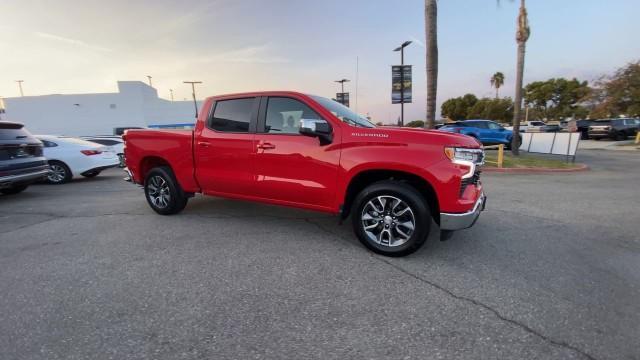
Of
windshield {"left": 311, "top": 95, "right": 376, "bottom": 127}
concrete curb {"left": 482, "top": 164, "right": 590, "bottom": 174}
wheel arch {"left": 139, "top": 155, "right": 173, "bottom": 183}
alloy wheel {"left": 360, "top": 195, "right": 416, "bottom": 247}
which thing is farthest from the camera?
concrete curb {"left": 482, "top": 164, "right": 590, "bottom": 174}

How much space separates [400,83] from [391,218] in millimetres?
15389

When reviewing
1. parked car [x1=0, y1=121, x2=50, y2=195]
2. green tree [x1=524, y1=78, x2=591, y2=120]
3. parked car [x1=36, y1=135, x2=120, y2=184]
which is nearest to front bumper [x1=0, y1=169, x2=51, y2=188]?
parked car [x1=0, y1=121, x2=50, y2=195]

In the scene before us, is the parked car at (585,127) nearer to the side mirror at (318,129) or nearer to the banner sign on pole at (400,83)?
the banner sign on pole at (400,83)

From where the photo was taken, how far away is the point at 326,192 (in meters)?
3.99

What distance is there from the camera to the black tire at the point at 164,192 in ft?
17.5

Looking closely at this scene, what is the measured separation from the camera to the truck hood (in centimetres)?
348

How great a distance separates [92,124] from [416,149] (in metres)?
45.4

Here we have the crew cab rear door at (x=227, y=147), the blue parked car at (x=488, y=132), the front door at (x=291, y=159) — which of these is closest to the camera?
the front door at (x=291, y=159)

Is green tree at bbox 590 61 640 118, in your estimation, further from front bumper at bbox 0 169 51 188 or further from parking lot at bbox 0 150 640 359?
front bumper at bbox 0 169 51 188

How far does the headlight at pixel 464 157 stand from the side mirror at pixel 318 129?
1.30 metres

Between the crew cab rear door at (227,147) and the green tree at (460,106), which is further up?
the green tree at (460,106)

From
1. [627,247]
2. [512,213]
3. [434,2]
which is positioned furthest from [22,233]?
[434,2]

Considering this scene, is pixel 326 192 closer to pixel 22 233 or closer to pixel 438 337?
pixel 438 337

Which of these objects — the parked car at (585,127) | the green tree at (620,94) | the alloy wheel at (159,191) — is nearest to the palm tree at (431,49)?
the alloy wheel at (159,191)
